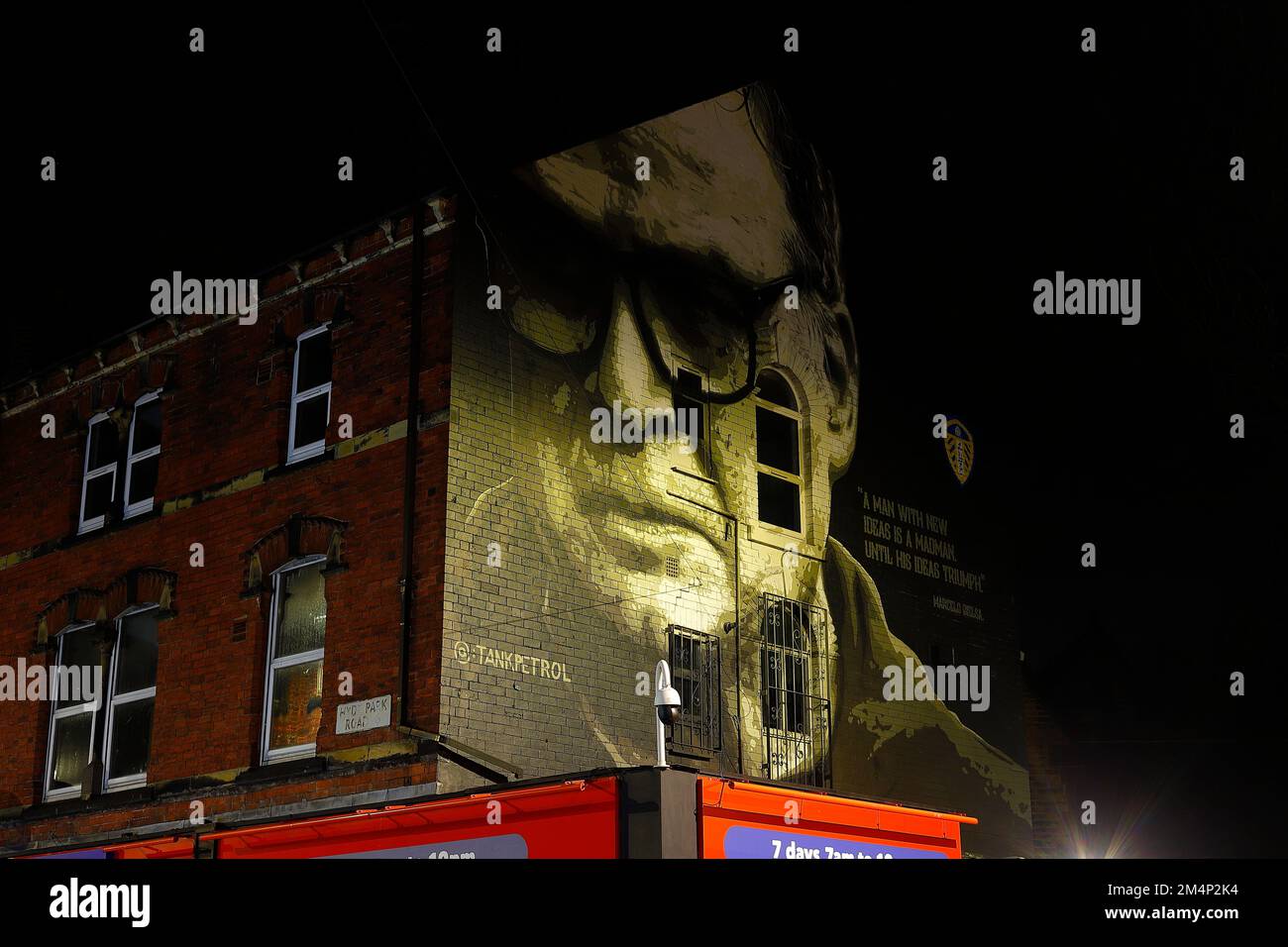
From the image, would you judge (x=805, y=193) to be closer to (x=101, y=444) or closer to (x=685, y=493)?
(x=685, y=493)

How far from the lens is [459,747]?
11.0 m

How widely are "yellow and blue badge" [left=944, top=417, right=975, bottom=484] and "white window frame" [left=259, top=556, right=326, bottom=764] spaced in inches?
367

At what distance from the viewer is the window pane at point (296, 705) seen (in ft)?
40.8

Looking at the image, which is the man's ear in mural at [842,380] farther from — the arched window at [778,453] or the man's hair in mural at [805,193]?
the arched window at [778,453]

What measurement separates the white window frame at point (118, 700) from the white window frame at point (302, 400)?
2.47 metres

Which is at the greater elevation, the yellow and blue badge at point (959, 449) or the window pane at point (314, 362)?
the yellow and blue badge at point (959, 449)

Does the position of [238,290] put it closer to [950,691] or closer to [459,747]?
[459,747]

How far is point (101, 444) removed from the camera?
16.0 m

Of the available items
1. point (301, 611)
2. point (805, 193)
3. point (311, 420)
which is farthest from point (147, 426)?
point (805, 193)

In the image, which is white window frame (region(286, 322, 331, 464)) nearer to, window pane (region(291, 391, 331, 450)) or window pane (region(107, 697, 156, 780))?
window pane (region(291, 391, 331, 450))

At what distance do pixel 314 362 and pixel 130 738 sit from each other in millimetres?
4537

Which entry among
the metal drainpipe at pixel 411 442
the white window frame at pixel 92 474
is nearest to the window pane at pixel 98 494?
the white window frame at pixel 92 474

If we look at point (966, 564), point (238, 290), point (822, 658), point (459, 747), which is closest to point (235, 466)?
point (238, 290)

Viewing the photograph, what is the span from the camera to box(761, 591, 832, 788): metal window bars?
1409 cm
